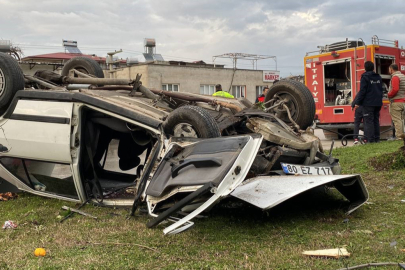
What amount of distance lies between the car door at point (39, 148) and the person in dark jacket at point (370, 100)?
677 centimetres

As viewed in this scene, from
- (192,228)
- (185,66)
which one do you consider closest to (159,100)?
(192,228)

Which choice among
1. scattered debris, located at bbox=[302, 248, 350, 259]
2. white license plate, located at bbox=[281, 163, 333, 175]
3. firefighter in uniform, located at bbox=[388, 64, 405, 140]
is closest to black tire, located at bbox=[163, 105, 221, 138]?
white license plate, located at bbox=[281, 163, 333, 175]

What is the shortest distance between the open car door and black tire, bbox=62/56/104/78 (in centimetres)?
281

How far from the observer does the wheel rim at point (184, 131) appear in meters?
3.82

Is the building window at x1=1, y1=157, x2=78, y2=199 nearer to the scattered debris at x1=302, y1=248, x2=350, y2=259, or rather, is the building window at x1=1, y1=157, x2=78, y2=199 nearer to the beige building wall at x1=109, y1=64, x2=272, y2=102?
the scattered debris at x1=302, y1=248, x2=350, y2=259

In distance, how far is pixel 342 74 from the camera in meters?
12.1

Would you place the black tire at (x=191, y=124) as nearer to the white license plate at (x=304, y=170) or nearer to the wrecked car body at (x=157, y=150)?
the wrecked car body at (x=157, y=150)

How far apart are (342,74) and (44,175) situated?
31.7 ft

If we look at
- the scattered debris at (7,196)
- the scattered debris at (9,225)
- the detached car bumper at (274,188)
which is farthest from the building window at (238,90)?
the scattered debris at (9,225)

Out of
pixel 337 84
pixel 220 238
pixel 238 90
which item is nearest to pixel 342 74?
pixel 337 84

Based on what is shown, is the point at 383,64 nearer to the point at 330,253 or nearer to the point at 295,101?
the point at 295,101

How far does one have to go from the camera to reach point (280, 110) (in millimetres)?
5320

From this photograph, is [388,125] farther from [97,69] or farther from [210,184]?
[210,184]

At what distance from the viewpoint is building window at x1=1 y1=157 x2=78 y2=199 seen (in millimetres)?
4371
